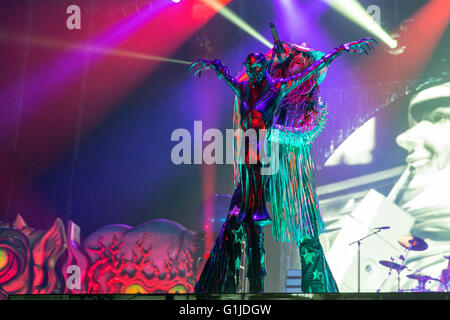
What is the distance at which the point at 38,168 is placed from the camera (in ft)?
26.4

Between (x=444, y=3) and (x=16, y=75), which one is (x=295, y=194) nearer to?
(x=444, y=3)

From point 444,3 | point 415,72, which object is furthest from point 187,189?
point 444,3

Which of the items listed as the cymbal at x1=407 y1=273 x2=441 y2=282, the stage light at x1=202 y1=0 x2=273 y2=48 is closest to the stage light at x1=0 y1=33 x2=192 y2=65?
the stage light at x1=202 y1=0 x2=273 y2=48

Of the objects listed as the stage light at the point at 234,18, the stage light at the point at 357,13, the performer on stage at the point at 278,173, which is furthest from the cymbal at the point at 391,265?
the performer on stage at the point at 278,173

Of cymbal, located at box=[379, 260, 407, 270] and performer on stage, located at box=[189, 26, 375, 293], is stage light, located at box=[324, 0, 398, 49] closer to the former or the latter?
cymbal, located at box=[379, 260, 407, 270]

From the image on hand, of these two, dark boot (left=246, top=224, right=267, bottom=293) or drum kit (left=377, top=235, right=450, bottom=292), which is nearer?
dark boot (left=246, top=224, right=267, bottom=293)

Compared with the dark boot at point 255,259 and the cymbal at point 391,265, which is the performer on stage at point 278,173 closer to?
the dark boot at point 255,259

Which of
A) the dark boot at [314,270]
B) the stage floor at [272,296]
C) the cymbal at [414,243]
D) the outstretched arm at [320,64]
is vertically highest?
the outstretched arm at [320,64]

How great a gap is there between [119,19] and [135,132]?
70.8 inches

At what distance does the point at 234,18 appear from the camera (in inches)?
311

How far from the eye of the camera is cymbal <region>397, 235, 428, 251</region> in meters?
6.48

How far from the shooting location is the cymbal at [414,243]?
6.48 m

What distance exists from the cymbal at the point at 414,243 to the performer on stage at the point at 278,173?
3.58m

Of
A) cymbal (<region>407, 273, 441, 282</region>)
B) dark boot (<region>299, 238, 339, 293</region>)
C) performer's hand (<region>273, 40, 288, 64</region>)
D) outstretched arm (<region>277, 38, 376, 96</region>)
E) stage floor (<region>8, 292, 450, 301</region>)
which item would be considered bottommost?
cymbal (<region>407, 273, 441, 282</region>)
